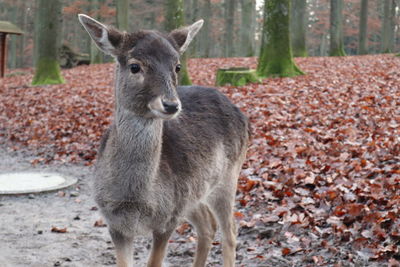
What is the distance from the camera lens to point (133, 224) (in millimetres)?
3764

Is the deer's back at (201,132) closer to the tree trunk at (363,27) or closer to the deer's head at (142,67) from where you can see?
the deer's head at (142,67)

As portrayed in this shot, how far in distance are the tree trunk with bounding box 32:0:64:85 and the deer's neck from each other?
16.0 metres

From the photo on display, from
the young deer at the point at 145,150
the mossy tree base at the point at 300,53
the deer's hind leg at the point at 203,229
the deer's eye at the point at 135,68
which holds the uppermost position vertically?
the mossy tree base at the point at 300,53

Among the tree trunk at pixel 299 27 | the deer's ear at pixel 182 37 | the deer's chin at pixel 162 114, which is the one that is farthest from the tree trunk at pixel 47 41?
the deer's chin at pixel 162 114

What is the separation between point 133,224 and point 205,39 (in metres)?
31.4

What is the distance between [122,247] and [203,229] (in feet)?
4.13

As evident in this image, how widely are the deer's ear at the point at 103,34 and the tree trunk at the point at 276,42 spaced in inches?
462

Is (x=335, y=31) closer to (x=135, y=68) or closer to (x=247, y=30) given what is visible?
(x=247, y=30)

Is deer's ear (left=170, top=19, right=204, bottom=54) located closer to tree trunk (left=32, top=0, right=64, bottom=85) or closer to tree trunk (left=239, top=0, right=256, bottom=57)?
tree trunk (left=32, top=0, right=64, bottom=85)

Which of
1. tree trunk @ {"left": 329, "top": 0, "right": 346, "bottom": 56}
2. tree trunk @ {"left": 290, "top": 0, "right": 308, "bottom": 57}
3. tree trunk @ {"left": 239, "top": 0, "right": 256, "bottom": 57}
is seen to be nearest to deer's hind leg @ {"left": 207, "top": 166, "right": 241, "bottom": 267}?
tree trunk @ {"left": 290, "top": 0, "right": 308, "bottom": 57}

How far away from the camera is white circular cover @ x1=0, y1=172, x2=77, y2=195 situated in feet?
24.5

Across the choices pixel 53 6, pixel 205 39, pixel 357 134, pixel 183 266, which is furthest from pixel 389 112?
pixel 205 39

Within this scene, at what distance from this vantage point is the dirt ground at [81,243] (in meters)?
5.09

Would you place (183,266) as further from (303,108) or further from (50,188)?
(303,108)
